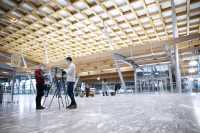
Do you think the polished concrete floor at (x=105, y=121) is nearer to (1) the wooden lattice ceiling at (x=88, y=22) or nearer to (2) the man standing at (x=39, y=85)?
(2) the man standing at (x=39, y=85)

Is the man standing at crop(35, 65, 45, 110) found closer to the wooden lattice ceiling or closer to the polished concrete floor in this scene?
the polished concrete floor

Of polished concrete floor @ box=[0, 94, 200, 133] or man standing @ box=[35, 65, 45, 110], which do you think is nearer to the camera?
polished concrete floor @ box=[0, 94, 200, 133]

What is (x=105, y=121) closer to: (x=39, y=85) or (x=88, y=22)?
(x=39, y=85)

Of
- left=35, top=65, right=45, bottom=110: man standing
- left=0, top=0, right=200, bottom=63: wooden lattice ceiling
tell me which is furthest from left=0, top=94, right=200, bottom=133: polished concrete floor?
left=0, top=0, right=200, bottom=63: wooden lattice ceiling

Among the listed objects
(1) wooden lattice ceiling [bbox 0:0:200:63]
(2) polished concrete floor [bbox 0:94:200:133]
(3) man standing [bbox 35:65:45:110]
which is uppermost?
(1) wooden lattice ceiling [bbox 0:0:200:63]

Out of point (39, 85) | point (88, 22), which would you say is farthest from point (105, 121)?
point (88, 22)

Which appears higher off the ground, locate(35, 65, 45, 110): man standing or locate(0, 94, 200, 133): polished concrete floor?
locate(35, 65, 45, 110): man standing

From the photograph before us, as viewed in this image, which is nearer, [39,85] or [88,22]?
[39,85]

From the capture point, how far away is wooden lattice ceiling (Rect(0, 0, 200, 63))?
9.98 metres

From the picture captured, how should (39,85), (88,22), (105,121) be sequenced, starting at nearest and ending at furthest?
(105,121)
(39,85)
(88,22)

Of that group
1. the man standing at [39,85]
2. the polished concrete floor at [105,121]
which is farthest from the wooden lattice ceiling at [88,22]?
the polished concrete floor at [105,121]

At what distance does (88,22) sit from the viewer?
39.3ft

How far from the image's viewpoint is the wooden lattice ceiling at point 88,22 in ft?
32.7

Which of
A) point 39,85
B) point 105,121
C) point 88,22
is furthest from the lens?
point 88,22
